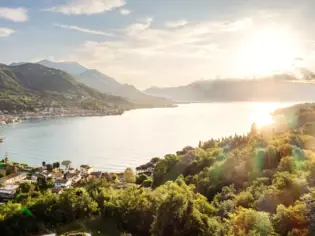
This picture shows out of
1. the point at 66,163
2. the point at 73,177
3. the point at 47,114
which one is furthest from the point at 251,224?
the point at 47,114

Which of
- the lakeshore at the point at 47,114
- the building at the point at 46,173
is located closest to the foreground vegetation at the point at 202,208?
the building at the point at 46,173

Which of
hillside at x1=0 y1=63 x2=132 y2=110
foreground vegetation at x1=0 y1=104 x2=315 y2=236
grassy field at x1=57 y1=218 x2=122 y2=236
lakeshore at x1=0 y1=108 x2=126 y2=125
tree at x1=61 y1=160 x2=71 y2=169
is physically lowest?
tree at x1=61 y1=160 x2=71 y2=169

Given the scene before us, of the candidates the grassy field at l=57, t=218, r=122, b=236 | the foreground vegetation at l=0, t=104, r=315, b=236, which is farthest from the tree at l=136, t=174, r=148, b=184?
the grassy field at l=57, t=218, r=122, b=236

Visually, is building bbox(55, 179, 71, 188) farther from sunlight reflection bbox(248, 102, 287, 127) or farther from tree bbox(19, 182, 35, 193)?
sunlight reflection bbox(248, 102, 287, 127)

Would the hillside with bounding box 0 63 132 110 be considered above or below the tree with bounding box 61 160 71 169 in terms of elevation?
above

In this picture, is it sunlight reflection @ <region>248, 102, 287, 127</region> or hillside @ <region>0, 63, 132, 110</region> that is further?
hillside @ <region>0, 63, 132, 110</region>

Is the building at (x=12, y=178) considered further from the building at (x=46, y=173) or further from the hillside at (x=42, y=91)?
the hillside at (x=42, y=91)

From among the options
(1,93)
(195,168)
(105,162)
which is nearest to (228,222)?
(195,168)

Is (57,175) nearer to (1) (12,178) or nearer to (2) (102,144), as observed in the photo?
(1) (12,178)

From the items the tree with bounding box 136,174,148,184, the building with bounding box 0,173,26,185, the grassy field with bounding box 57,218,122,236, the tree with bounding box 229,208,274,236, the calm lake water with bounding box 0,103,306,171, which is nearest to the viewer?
the tree with bounding box 229,208,274,236

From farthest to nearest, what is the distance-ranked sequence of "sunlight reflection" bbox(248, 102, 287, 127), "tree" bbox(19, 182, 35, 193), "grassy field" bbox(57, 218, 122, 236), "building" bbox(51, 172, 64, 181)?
"sunlight reflection" bbox(248, 102, 287, 127), "building" bbox(51, 172, 64, 181), "tree" bbox(19, 182, 35, 193), "grassy field" bbox(57, 218, 122, 236)
